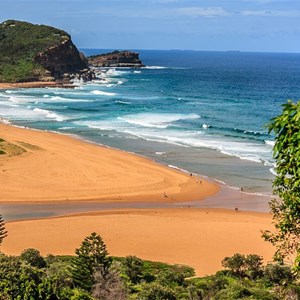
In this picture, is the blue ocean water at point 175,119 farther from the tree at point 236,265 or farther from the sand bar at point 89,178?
the tree at point 236,265

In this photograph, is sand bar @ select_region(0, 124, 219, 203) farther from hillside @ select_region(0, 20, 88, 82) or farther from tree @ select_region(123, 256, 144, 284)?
hillside @ select_region(0, 20, 88, 82)

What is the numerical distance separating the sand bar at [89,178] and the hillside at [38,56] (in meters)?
61.4

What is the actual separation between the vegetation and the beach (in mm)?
61687

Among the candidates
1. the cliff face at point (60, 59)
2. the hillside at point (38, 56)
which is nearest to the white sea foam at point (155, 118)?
the hillside at point (38, 56)

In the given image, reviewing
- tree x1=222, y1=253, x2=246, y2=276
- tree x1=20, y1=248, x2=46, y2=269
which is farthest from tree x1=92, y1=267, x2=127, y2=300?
tree x1=222, y1=253, x2=246, y2=276

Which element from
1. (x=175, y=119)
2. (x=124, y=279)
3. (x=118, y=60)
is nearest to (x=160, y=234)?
(x=124, y=279)

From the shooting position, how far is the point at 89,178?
37969 millimetres

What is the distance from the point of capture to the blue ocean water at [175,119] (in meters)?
43.2

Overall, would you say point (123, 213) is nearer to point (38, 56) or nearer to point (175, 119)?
point (175, 119)

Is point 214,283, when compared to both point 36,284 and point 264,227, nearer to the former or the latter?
point 36,284

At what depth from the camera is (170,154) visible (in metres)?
45.8

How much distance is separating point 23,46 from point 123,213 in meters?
98.6

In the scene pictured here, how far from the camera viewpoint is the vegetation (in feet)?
348

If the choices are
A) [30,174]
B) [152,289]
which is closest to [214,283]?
[152,289]
